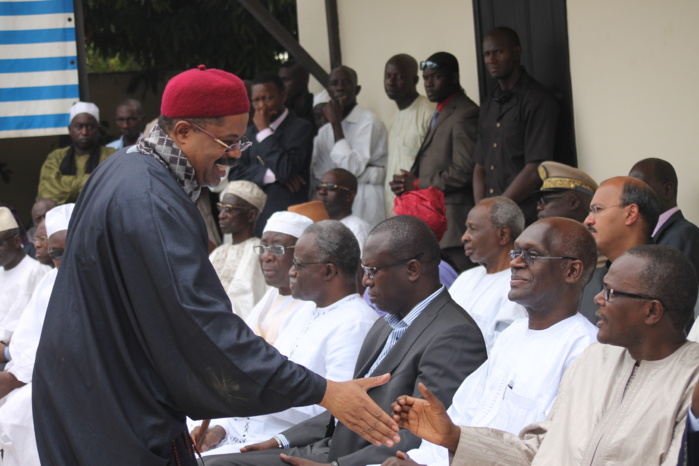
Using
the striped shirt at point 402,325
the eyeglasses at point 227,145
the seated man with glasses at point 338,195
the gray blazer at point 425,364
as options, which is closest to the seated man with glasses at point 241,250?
the seated man with glasses at point 338,195

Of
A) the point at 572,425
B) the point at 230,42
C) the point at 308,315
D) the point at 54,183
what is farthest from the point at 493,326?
the point at 230,42

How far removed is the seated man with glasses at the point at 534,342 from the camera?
407 centimetres

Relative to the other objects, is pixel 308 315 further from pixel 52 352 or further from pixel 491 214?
pixel 52 352

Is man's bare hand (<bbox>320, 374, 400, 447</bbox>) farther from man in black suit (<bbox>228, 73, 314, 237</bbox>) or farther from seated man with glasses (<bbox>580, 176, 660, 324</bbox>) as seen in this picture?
man in black suit (<bbox>228, 73, 314, 237</bbox>)

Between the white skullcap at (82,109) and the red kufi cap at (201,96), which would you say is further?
the white skullcap at (82,109)

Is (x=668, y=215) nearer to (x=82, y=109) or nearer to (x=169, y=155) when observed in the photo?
(x=169, y=155)

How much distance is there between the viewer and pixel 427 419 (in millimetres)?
3795

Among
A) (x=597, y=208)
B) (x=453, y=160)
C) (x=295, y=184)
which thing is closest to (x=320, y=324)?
(x=597, y=208)

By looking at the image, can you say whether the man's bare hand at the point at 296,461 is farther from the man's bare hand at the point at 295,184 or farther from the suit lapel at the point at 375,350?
the man's bare hand at the point at 295,184

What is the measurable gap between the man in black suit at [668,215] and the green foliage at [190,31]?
798 centimetres

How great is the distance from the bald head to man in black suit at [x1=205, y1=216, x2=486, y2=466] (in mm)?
1473

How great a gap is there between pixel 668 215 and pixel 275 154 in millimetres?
3867

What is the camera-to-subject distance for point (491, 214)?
5.87m

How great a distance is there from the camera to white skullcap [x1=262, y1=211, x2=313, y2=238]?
6.62m
